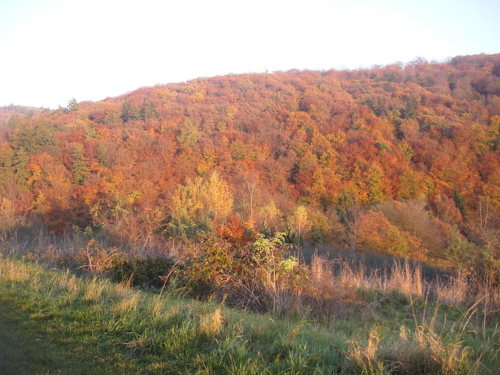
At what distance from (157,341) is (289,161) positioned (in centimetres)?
5660

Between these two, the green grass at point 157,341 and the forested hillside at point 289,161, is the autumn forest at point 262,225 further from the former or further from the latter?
the forested hillside at point 289,161

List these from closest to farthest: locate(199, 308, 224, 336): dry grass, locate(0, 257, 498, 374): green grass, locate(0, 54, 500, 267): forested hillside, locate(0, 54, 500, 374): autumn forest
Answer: locate(0, 257, 498, 374): green grass → locate(0, 54, 500, 374): autumn forest → locate(199, 308, 224, 336): dry grass → locate(0, 54, 500, 267): forested hillside

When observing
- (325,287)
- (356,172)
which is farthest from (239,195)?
(325,287)

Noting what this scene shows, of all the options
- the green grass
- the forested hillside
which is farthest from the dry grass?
the forested hillside

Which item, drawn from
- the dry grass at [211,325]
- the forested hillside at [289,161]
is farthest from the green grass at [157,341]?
the forested hillside at [289,161]

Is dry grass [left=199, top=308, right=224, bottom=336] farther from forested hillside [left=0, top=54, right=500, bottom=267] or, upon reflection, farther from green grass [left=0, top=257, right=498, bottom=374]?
forested hillside [left=0, top=54, right=500, bottom=267]

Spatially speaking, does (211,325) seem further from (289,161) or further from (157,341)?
(289,161)

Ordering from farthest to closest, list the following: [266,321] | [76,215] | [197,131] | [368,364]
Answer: [197,131] → [76,215] → [266,321] → [368,364]

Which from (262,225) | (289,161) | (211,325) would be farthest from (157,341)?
(289,161)

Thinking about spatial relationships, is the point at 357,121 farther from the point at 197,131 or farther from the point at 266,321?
the point at 266,321

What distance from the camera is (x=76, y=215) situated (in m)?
43.9

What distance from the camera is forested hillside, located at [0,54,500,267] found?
38.1 metres

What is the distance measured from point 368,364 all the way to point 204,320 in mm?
1825

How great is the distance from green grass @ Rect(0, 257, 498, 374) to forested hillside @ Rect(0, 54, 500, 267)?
23.4 m
